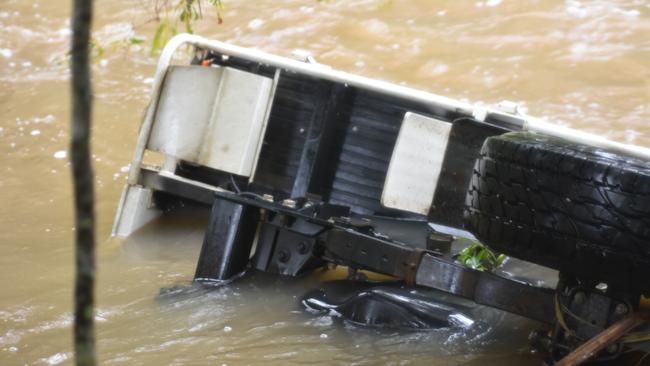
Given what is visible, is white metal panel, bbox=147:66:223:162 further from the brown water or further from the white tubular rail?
the brown water

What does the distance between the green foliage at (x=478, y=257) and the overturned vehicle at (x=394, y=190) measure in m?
0.06

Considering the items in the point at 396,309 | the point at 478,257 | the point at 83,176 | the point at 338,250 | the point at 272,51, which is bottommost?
the point at 396,309

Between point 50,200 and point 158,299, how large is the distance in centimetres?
222

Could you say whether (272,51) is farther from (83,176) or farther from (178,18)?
(83,176)

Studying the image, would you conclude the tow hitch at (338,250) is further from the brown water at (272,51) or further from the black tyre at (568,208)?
the black tyre at (568,208)

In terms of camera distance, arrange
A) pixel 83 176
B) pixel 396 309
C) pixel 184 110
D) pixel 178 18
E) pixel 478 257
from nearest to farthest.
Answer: pixel 83 176
pixel 178 18
pixel 396 309
pixel 478 257
pixel 184 110

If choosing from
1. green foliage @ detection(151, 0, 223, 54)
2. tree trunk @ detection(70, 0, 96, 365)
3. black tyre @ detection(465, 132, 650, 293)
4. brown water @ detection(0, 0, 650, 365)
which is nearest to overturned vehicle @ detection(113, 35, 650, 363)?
black tyre @ detection(465, 132, 650, 293)

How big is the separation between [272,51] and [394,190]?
18.0 ft

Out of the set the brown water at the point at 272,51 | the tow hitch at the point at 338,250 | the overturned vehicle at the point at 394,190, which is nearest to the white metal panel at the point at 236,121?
the overturned vehicle at the point at 394,190

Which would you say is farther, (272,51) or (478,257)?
(272,51)

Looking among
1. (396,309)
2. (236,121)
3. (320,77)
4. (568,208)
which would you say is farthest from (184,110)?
(568,208)

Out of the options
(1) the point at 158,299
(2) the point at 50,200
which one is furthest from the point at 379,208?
(2) the point at 50,200

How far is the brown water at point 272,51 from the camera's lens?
144 inches

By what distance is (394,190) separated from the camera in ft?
13.6
